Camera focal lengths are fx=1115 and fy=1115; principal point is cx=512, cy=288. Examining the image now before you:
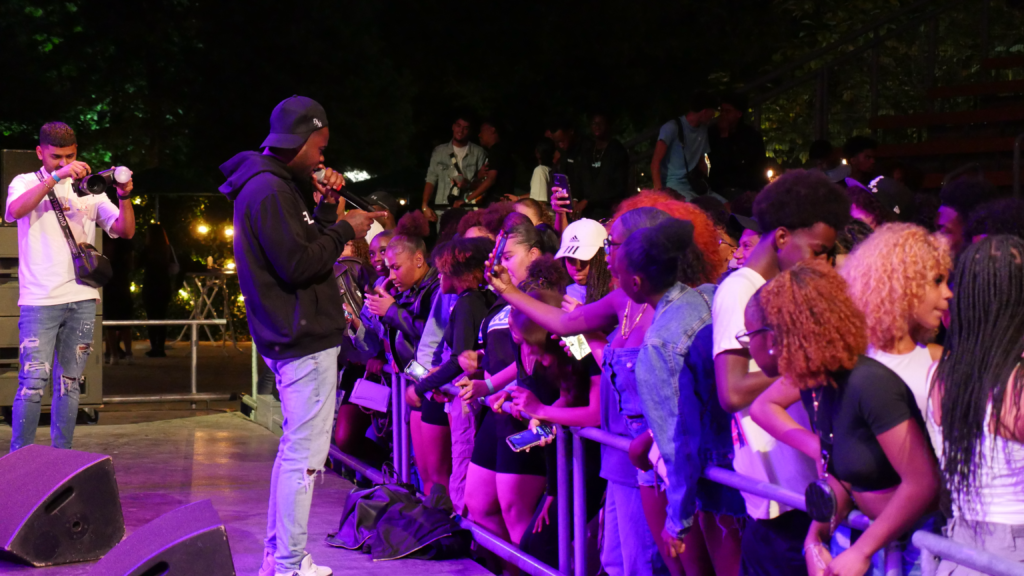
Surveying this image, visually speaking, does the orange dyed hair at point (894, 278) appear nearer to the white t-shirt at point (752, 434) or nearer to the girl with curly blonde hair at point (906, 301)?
the girl with curly blonde hair at point (906, 301)

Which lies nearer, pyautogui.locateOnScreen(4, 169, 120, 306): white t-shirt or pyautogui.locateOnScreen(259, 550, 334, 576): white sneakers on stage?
pyautogui.locateOnScreen(259, 550, 334, 576): white sneakers on stage

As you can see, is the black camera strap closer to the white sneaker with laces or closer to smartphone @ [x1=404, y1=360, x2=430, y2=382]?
smartphone @ [x1=404, y1=360, x2=430, y2=382]

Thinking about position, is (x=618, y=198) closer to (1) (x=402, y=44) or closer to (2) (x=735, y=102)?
(2) (x=735, y=102)

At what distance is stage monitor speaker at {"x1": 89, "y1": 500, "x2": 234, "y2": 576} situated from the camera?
12.7 ft

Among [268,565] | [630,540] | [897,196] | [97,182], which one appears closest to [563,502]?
[630,540]

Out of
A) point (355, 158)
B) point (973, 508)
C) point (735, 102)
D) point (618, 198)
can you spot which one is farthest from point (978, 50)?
point (355, 158)

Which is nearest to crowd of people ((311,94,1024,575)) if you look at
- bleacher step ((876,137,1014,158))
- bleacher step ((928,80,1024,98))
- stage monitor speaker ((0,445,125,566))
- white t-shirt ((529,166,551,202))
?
stage monitor speaker ((0,445,125,566))

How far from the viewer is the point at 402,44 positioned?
21.3 meters

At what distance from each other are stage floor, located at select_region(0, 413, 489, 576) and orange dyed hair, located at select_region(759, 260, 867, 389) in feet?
8.47

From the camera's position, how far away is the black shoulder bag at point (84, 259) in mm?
6469

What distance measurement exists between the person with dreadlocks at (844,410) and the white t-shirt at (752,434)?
29 centimetres

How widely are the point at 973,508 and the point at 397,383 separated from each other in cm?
398

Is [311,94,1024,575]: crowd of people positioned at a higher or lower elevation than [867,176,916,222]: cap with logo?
lower

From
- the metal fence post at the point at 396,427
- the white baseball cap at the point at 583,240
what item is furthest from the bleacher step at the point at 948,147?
the white baseball cap at the point at 583,240
